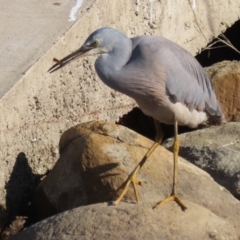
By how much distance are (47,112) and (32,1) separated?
1088 millimetres

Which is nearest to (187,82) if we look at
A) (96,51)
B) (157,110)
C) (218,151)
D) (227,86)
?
(157,110)

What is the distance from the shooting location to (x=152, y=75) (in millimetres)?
4773

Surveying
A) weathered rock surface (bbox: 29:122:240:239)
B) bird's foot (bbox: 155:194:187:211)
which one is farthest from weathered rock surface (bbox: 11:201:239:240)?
weathered rock surface (bbox: 29:122:240:239)

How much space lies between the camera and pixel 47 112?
5.59 m

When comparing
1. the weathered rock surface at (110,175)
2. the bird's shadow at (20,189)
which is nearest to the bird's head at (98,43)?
the weathered rock surface at (110,175)

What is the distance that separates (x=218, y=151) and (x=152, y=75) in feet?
3.36

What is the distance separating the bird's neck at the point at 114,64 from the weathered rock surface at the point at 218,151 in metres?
1.15

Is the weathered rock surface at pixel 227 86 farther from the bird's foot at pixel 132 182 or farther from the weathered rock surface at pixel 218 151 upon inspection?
the bird's foot at pixel 132 182

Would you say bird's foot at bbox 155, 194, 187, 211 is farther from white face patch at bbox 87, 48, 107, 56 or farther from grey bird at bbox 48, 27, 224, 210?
white face patch at bbox 87, 48, 107, 56

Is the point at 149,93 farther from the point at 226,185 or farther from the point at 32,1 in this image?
the point at 32,1

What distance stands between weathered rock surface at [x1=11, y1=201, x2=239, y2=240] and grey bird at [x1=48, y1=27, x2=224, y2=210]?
0.43ft

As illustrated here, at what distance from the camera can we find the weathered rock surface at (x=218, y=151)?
5359 millimetres

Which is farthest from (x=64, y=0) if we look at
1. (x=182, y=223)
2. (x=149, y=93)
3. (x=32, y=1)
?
(x=182, y=223)

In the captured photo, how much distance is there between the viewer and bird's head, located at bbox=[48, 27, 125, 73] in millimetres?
4477
